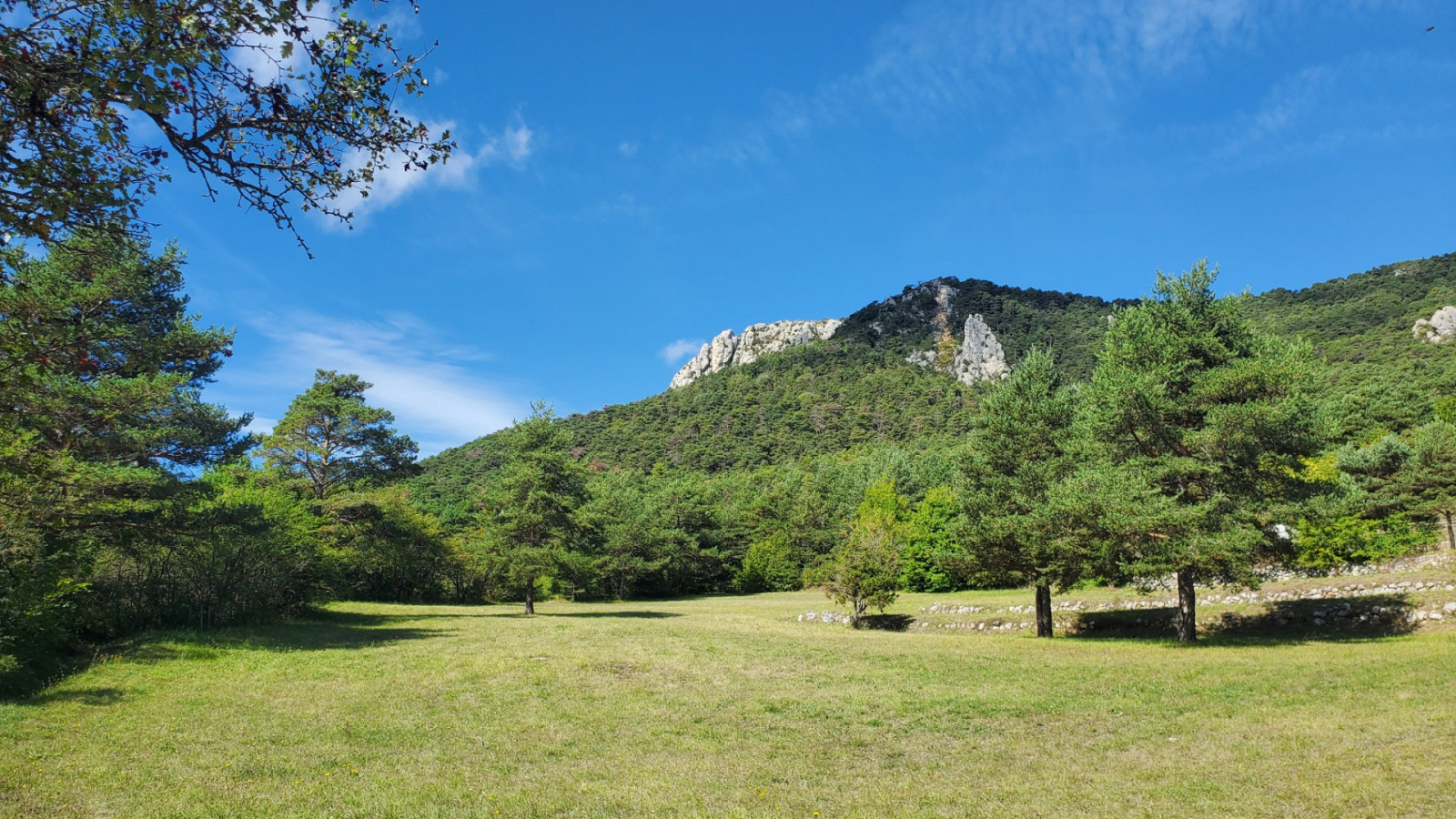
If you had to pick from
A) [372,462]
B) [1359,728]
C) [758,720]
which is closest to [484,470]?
[372,462]

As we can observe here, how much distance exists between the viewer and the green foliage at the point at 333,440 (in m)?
34.3

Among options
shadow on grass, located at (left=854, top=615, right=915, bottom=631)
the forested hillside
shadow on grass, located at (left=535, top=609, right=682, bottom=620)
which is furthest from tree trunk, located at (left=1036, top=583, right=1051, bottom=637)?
shadow on grass, located at (left=535, top=609, right=682, bottom=620)

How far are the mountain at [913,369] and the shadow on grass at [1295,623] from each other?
43867 millimetres

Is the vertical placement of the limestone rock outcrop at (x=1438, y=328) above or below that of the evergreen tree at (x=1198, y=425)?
above

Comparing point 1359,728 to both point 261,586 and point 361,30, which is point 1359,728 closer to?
point 361,30

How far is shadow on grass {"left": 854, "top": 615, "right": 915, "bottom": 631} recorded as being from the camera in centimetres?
2647

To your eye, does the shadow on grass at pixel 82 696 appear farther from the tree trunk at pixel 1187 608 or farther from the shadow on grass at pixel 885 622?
the tree trunk at pixel 1187 608

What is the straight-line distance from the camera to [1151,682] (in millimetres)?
12625

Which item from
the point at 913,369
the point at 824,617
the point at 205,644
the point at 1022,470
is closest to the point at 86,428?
the point at 205,644

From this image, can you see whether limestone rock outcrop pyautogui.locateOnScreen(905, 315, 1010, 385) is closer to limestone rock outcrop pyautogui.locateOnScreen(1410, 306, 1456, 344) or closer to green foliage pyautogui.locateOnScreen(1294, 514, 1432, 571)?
limestone rock outcrop pyautogui.locateOnScreen(1410, 306, 1456, 344)

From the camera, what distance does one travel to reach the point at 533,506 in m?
31.1

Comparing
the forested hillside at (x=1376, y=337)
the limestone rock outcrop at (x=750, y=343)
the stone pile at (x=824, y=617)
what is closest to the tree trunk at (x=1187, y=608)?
the forested hillside at (x=1376, y=337)


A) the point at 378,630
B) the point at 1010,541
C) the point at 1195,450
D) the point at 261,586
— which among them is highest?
the point at 1195,450

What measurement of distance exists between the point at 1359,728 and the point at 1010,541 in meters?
12.5
